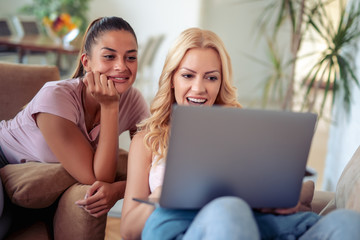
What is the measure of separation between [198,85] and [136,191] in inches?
16.7

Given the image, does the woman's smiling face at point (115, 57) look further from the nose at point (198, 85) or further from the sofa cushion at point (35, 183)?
the sofa cushion at point (35, 183)

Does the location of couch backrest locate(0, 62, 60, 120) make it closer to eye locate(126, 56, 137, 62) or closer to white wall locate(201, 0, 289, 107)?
eye locate(126, 56, 137, 62)

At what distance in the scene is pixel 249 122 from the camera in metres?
1.00

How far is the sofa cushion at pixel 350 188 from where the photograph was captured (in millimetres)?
1255

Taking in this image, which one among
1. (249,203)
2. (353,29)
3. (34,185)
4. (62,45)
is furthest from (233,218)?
(62,45)

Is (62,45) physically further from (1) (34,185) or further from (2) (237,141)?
(2) (237,141)

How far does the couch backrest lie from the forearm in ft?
1.62

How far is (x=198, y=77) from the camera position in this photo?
4.78ft

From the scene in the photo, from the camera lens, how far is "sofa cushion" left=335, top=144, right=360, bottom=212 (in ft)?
4.12

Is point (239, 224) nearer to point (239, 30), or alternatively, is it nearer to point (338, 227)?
point (338, 227)

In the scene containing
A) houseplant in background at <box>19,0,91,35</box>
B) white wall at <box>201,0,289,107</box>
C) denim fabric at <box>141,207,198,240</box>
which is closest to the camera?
denim fabric at <box>141,207,198,240</box>

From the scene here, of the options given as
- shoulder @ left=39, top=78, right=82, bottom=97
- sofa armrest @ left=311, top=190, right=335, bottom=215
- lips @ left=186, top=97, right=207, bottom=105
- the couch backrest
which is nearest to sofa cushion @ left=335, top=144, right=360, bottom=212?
sofa armrest @ left=311, top=190, right=335, bottom=215

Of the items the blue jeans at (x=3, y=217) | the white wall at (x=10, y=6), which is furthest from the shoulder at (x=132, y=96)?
the white wall at (x=10, y=6)

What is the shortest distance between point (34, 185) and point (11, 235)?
0.22 metres
